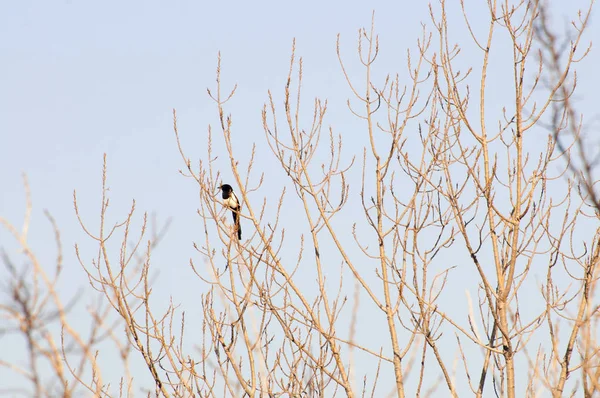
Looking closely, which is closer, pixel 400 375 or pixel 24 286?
pixel 24 286

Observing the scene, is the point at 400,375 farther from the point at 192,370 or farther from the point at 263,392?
the point at 192,370

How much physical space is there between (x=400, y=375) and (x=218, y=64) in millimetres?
2301

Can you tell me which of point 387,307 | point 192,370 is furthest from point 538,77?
point 192,370

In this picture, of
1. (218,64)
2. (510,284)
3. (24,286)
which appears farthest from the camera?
(218,64)

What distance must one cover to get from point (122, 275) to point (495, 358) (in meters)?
2.21

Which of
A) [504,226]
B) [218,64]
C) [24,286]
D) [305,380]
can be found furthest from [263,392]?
[24,286]

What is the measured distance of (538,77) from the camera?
5.02m

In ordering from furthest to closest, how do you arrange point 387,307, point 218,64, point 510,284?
point 218,64, point 387,307, point 510,284

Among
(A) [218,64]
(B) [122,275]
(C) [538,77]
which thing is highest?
(A) [218,64]

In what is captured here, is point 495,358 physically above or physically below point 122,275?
below

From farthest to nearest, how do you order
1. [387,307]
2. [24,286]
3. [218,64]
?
1. [218,64]
2. [387,307]
3. [24,286]

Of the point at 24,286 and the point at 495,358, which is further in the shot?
the point at 495,358

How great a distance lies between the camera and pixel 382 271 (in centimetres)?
519

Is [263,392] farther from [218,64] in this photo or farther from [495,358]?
[218,64]
